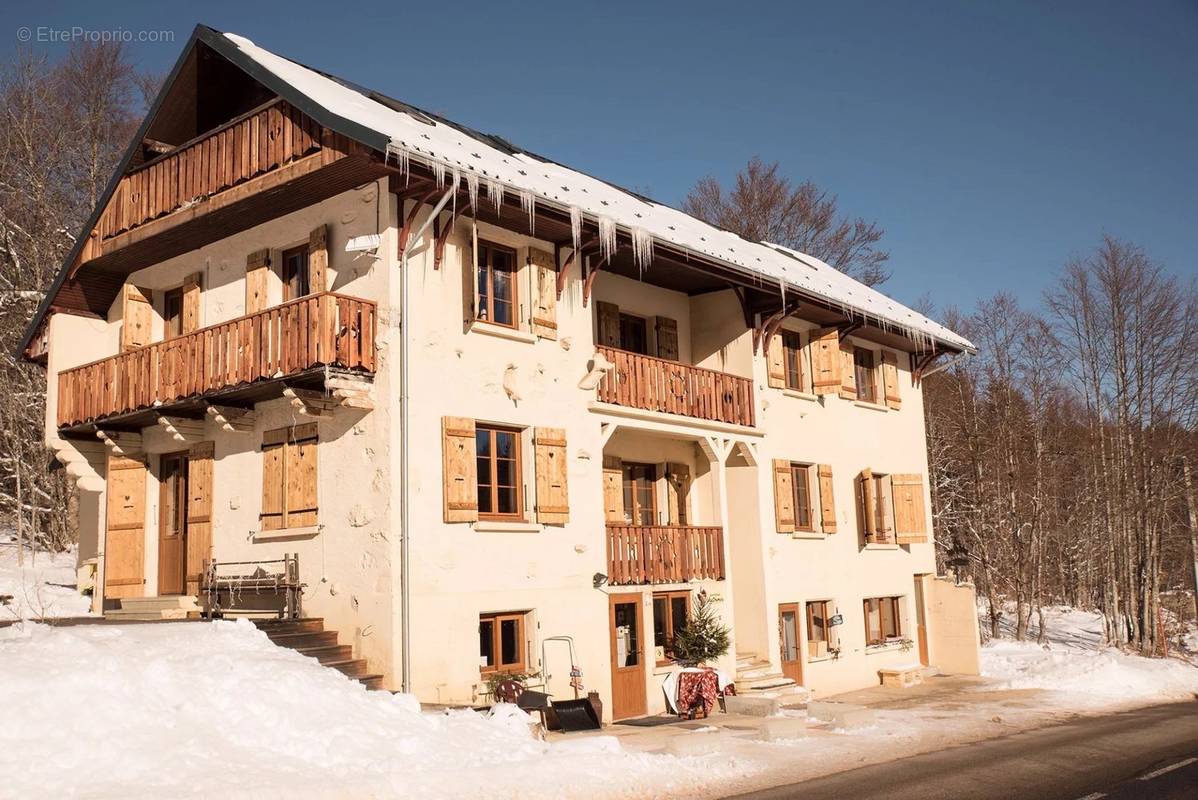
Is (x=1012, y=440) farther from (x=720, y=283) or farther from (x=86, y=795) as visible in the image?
(x=86, y=795)

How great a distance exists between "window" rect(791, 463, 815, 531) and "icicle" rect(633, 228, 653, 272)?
6.69m

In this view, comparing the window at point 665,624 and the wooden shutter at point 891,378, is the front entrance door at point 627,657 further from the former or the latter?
the wooden shutter at point 891,378

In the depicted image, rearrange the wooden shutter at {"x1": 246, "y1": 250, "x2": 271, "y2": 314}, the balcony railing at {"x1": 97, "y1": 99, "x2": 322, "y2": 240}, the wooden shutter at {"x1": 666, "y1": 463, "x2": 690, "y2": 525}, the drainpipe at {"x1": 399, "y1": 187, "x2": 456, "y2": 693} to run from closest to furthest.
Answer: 1. the drainpipe at {"x1": 399, "y1": 187, "x2": 456, "y2": 693}
2. the balcony railing at {"x1": 97, "y1": 99, "x2": 322, "y2": 240}
3. the wooden shutter at {"x1": 246, "y1": 250, "x2": 271, "y2": 314}
4. the wooden shutter at {"x1": 666, "y1": 463, "x2": 690, "y2": 525}

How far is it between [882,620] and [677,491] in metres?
6.90

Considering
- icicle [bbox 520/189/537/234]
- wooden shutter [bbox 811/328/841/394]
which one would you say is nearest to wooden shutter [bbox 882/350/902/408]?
wooden shutter [bbox 811/328/841/394]

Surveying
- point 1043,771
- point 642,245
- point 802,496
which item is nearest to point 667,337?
point 642,245

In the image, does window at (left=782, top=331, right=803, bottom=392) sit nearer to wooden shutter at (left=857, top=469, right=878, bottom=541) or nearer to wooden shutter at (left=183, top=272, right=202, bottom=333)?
wooden shutter at (left=857, top=469, right=878, bottom=541)

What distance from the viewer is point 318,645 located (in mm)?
14094

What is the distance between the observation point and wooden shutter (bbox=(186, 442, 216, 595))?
16.8 meters

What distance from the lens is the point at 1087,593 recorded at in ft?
148

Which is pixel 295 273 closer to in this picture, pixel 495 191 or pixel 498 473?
pixel 495 191

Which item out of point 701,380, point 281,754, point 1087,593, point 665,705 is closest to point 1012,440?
point 1087,593

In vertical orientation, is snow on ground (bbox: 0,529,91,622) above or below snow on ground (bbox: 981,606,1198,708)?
above

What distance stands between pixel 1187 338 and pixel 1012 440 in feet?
20.7
